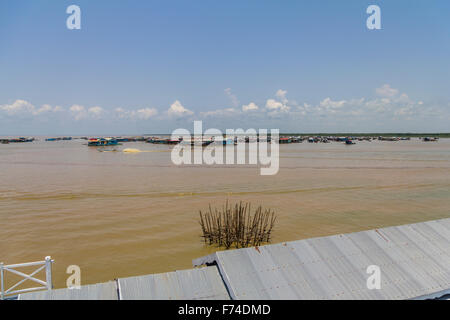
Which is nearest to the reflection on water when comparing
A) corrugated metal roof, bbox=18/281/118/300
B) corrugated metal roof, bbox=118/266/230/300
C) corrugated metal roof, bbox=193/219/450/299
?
corrugated metal roof, bbox=18/281/118/300

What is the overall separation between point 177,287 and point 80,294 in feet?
5.50

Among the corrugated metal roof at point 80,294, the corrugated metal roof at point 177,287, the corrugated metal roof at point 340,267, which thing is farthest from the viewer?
the corrugated metal roof at point 340,267

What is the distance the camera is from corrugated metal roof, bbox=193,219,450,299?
5332 millimetres

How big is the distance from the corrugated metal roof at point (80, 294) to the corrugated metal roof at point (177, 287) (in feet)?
0.67

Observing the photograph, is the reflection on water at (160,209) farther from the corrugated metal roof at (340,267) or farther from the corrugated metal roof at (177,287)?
the corrugated metal roof at (340,267)

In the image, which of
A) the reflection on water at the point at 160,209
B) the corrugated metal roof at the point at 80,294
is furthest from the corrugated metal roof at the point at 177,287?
the reflection on water at the point at 160,209

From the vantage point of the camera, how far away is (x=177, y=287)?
5262 millimetres

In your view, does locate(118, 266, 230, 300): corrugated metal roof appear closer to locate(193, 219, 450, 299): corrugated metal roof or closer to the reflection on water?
locate(193, 219, 450, 299): corrugated metal roof

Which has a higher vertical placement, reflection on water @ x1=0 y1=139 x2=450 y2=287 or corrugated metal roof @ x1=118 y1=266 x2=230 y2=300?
corrugated metal roof @ x1=118 y1=266 x2=230 y2=300

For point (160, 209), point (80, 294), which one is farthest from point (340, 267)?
point (160, 209)

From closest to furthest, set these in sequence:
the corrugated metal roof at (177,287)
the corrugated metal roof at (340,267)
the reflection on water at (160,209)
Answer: the corrugated metal roof at (177,287), the corrugated metal roof at (340,267), the reflection on water at (160,209)

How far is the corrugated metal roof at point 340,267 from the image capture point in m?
5.33

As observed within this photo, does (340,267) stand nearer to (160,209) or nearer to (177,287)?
(177,287)

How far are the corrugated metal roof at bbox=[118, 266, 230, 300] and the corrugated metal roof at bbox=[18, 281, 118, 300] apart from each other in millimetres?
205
